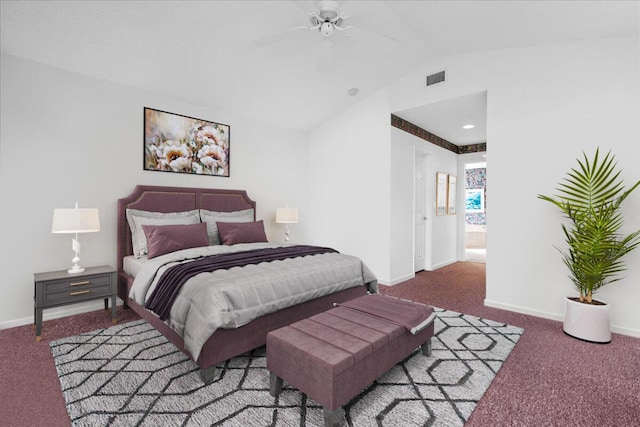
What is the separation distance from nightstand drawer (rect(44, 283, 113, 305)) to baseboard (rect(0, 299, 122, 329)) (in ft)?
1.78

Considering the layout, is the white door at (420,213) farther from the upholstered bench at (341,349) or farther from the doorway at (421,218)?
the upholstered bench at (341,349)

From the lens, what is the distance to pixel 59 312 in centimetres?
322

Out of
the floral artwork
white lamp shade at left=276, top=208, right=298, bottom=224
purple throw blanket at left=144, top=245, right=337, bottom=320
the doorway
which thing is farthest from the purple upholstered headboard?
the doorway

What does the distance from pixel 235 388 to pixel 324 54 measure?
280 centimetres

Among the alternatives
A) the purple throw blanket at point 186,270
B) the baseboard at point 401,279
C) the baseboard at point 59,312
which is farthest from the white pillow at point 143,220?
the baseboard at point 401,279

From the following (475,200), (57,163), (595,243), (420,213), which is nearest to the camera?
(595,243)

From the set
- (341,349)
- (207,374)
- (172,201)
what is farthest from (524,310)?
(172,201)

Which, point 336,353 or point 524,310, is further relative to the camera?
point 524,310

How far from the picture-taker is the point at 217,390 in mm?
1950

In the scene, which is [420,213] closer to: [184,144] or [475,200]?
[184,144]

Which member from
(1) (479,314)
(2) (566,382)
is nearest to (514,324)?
(1) (479,314)

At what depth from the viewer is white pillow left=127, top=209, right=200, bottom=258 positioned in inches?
133

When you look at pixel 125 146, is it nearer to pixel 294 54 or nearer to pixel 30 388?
pixel 294 54

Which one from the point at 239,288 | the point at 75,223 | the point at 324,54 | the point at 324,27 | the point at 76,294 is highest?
the point at 324,27
